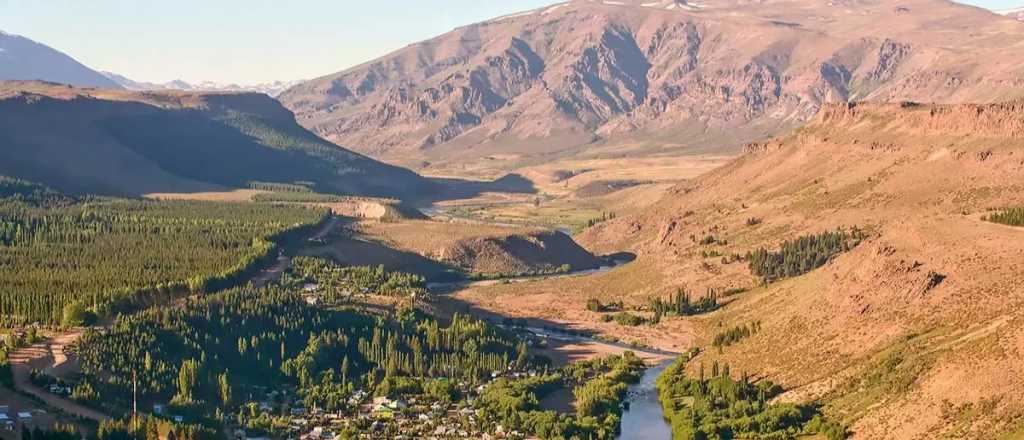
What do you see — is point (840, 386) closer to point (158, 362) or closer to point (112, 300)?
point (158, 362)

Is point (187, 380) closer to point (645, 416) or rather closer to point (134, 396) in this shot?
point (134, 396)

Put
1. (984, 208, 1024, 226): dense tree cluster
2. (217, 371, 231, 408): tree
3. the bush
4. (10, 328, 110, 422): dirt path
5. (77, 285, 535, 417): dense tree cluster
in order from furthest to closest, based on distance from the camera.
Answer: (984, 208, 1024, 226): dense tree cluster < the bush < (77, 285, 535, 417): dense tree cluster < (217, 371, 231, 408): tree < (10, 328, 110, 422): dirt path

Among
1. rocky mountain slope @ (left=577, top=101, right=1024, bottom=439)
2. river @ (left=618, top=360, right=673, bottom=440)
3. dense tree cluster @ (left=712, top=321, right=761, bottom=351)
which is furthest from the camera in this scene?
dense tree cluster @ (left=712, top=321, right=761, bottom=351)

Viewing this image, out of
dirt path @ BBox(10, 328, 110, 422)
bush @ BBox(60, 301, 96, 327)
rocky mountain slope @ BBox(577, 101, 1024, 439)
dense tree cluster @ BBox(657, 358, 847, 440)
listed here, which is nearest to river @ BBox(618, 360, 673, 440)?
dense tree cluster @ BBox(657, 358, 847, 440)

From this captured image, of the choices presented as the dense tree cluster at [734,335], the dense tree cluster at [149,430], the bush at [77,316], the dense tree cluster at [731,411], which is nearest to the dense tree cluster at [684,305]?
the dense tree cluster at [734,335]

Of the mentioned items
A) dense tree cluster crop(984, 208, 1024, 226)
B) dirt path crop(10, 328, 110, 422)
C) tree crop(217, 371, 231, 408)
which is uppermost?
dense tree cluster crop(984, 208, 1024, 226)

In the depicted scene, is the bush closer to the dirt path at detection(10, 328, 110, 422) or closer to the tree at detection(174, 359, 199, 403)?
the dirt path at detection(10, 328, 110, 422)

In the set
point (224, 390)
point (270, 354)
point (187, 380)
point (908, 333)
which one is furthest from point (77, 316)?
point (908, 333)

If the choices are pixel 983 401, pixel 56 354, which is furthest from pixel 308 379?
pixel 983 401

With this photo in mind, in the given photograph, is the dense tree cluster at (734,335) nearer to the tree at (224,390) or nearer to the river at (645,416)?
the river at (645,416)
